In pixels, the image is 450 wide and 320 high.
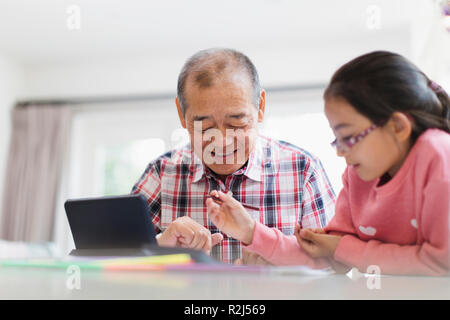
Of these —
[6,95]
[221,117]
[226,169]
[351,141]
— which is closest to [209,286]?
[351,141]

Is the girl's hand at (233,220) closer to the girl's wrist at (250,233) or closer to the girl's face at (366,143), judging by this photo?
the girl's wrist at (250,233)

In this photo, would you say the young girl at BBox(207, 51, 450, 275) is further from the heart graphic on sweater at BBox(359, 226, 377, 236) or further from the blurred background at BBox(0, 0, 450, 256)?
the blurred background at BBox(0, 0, 450, 256)

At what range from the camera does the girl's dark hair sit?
458mm

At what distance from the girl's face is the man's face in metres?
0.25

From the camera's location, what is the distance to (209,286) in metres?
0.36

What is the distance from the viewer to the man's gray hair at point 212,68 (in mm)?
729

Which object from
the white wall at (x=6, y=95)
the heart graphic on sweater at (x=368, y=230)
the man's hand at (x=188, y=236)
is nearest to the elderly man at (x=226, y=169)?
the man's hand at (x=188, y=236)

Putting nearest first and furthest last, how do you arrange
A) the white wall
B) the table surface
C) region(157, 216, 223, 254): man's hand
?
the table surface → region(157, 216, 223, 254): man's hand → the white wall

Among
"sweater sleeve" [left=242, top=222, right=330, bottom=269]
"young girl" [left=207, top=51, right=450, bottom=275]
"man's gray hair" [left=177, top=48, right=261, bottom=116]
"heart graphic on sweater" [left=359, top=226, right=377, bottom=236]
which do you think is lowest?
"sweater sleeve" [left=242, top=222, right=330, bottom=269]

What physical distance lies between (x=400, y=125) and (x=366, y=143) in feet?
0.12

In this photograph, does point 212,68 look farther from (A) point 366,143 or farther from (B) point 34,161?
(B) point 34,161

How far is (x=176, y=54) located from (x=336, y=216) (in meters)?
2.64

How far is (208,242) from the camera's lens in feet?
2.11

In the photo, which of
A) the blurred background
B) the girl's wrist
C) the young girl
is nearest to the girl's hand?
the girl's wrist
